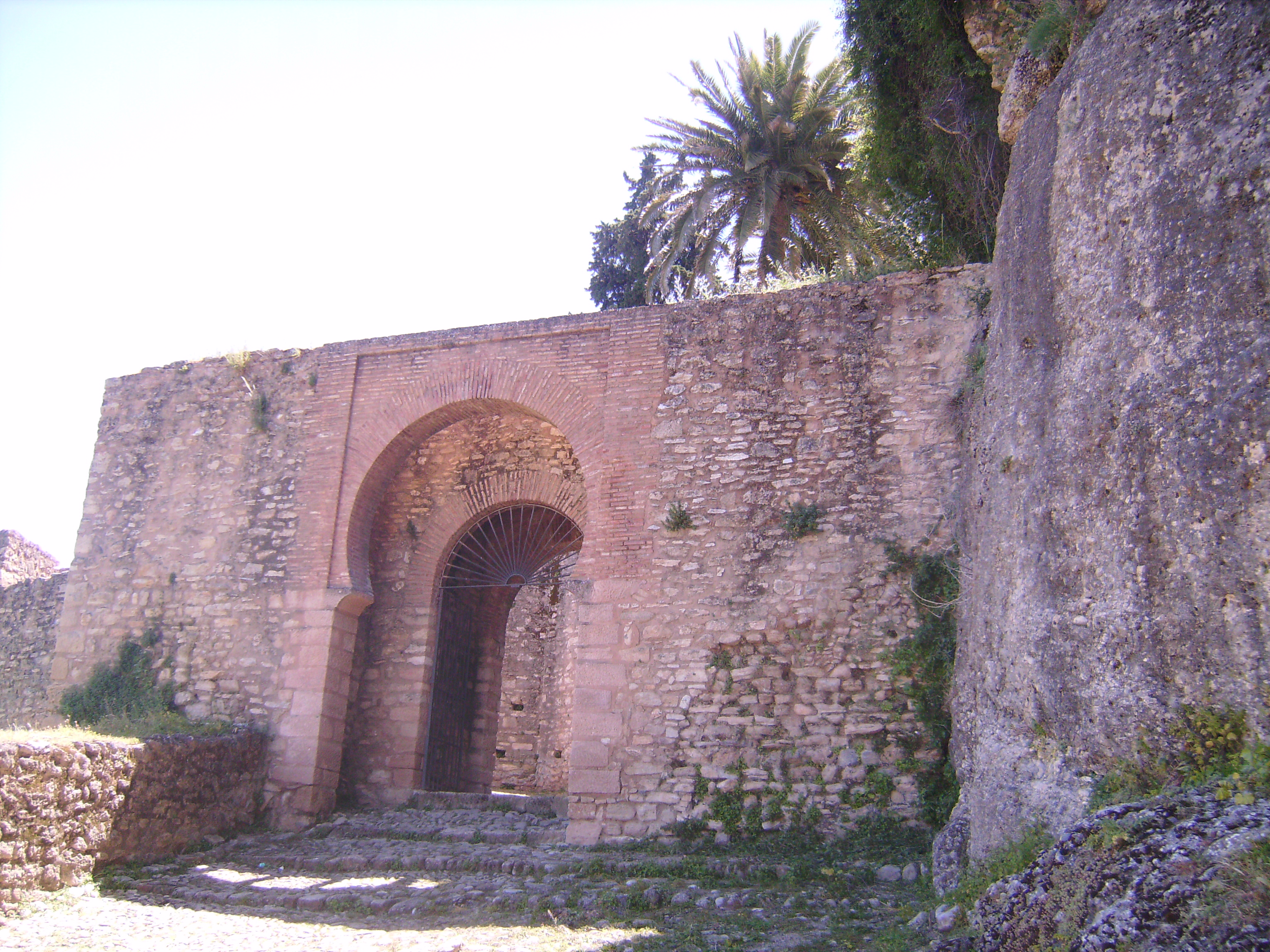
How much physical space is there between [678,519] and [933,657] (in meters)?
2.43

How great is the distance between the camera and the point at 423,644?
401 inches

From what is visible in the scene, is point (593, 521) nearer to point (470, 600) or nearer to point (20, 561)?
point (470, 600)

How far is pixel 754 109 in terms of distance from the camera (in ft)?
52.6

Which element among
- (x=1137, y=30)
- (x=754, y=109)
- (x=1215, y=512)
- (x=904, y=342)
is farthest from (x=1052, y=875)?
(x=754, y=109)

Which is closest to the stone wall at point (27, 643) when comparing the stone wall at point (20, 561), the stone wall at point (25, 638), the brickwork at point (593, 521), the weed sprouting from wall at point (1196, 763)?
the stone wall at point (25, 638)

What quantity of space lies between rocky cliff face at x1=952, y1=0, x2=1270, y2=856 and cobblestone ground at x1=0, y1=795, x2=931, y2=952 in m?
1.10

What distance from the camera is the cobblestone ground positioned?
5516 mm

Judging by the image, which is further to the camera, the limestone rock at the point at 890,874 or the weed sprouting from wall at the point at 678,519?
the weed sprouting from wall at the point at 678,519

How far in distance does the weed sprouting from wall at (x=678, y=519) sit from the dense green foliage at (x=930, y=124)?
334cm

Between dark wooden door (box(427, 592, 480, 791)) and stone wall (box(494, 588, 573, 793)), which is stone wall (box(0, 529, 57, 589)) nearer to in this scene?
stone wall (box(494, 588, 573, 793))

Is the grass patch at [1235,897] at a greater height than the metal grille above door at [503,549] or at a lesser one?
lesser

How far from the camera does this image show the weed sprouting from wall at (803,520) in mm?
8086

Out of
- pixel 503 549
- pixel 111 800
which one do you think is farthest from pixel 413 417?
pixel 111 800

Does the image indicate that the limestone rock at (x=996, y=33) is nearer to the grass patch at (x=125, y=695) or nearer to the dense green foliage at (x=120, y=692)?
the grass patch at (x=125, y=695)
